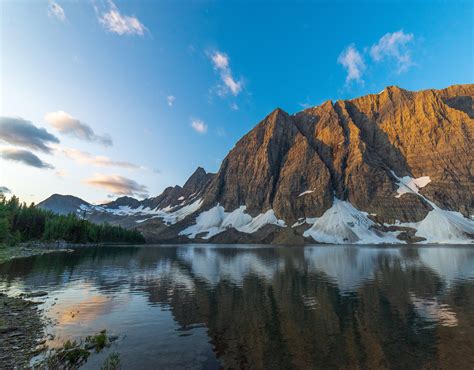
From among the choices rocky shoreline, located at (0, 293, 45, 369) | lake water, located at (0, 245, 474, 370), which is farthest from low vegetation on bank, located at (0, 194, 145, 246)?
rocky shoreline, located at (0, 293, 45, 369)

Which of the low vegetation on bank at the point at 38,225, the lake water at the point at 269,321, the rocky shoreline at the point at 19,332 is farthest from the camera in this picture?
the low vegetation on bank at the point at 38,225

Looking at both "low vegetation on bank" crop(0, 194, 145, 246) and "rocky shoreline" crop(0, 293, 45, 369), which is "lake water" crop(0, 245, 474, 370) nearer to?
"rocky shoreline" crop(0, 293, 45, 369)

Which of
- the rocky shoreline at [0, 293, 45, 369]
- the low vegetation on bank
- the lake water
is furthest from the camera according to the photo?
the low vegetation on bank

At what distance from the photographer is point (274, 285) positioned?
47.8 metres

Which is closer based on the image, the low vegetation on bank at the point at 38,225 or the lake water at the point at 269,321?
the lake water at the point at 269,321

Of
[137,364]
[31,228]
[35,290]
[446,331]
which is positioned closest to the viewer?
[137,364]

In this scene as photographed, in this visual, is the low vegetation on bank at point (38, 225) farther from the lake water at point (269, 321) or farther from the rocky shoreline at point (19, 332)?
the rocky shoreline at point (19, 332)

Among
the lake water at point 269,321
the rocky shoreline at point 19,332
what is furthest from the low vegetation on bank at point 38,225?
the rocky shoreline at point 19,332

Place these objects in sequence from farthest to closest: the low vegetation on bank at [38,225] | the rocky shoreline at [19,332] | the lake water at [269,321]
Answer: the low vegetation on bank at [38,225]
the lake water at [269,321]
the rocky shoreline at [19,332]

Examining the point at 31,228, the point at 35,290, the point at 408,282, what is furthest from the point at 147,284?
the point at 31,228

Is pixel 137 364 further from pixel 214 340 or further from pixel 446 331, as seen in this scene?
pixel 446 331

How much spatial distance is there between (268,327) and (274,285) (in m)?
22.6

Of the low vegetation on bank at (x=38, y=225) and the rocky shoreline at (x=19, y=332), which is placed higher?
the low vegetation on bank at (x=38, y=225)

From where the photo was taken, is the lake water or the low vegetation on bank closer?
the lake water
